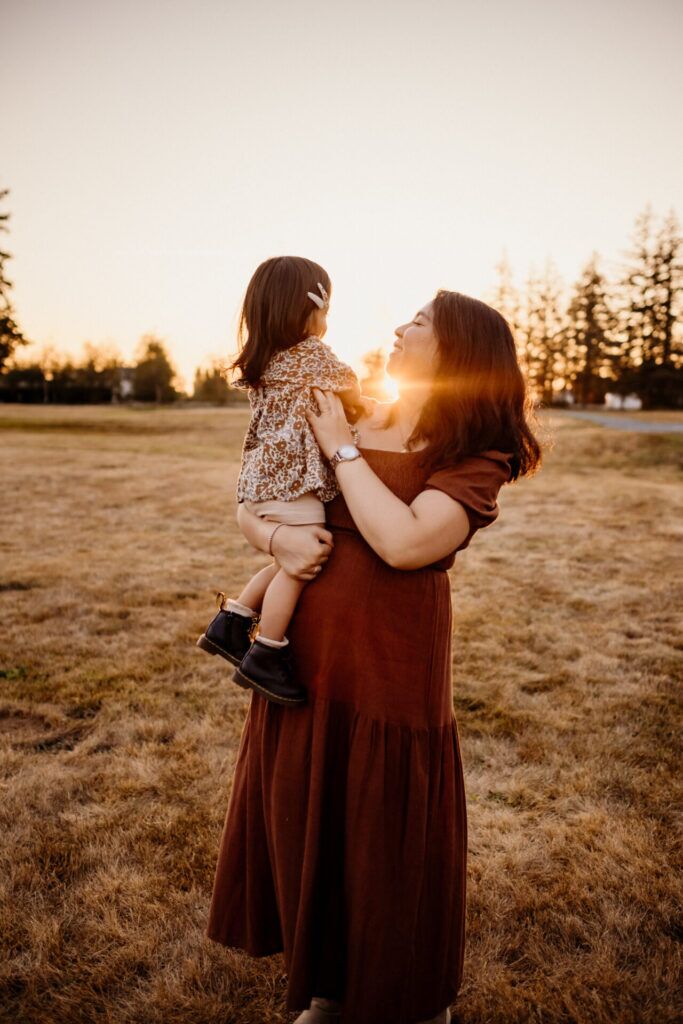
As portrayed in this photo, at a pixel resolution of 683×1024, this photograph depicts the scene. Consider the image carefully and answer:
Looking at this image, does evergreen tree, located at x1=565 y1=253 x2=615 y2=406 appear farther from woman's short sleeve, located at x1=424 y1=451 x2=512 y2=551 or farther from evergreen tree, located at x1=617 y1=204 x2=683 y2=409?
woman's short sleeve, located at x1=424 y1=451 x2=512 y2=551

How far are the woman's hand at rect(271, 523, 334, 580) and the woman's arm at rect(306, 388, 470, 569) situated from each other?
7.6 inches

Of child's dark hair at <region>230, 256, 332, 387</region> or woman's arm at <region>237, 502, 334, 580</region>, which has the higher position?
child's dark hair at <region>230, 256, 332, 387</region>

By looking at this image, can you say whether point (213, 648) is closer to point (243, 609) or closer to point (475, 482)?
point (243, 609)

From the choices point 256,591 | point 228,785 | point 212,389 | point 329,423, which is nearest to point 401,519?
point 329,423

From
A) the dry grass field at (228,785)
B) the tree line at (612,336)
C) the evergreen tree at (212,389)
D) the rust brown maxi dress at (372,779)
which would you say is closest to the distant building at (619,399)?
the tree line at (612,336)

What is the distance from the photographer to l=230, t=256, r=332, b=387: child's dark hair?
6.75 feet

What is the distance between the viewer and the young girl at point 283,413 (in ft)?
6.26

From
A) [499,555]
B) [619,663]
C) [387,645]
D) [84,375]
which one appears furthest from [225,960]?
[84,375]

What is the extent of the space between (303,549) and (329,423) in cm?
36

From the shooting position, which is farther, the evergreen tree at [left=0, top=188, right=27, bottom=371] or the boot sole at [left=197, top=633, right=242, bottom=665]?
the evergreen tree at [left=0, top=188, right=27, bottom=371]

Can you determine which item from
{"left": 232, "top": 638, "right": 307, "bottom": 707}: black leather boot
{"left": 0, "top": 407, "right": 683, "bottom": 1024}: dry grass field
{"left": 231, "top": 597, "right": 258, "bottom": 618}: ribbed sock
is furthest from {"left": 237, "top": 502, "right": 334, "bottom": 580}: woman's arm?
{"left": 0, "top": 407, "right": 683, "bottom": 1024}: dry grass field

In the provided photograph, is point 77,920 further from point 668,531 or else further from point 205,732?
point 668,531

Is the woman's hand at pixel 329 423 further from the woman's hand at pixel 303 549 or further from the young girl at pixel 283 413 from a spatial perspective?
the woman's hand at pixel 303 549

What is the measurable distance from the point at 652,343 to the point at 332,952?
46359 mm
